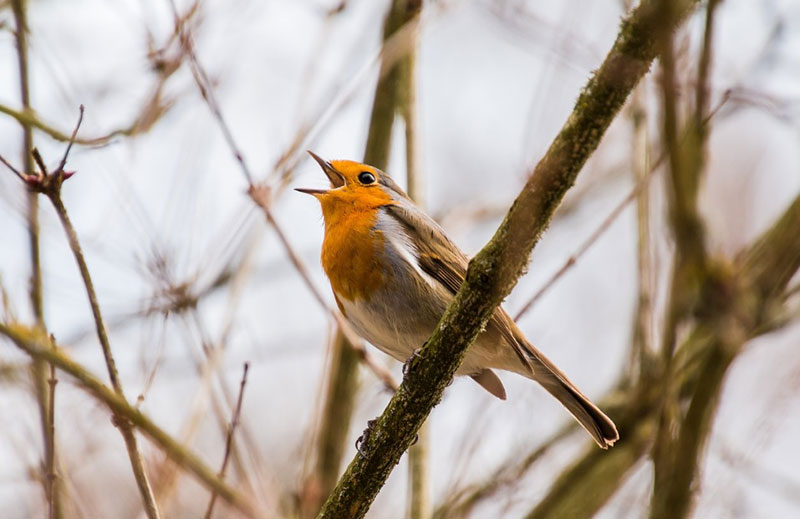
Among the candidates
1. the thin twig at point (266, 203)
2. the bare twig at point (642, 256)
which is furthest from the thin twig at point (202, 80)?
the bare twig at point (642, 256)

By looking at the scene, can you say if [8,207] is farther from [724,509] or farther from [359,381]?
[724,509]

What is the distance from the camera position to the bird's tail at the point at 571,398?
12.6 feet

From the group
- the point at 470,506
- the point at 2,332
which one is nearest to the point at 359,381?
the point at 470,506

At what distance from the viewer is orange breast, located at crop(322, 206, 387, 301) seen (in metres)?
3.77

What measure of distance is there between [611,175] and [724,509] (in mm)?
3272

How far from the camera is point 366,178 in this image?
451 cm

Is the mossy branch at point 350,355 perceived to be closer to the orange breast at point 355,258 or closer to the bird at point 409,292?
the bird at point 409,292

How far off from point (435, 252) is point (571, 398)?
1.01 meters

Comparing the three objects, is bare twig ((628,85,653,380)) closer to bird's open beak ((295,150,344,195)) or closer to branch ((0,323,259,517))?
bird's open beak ((295,150,344,195))

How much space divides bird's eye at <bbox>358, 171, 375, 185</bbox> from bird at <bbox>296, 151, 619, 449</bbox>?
13.1 inches

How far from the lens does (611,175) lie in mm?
6848

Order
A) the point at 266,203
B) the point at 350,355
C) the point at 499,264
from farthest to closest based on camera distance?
the point at 350,355 < the point at 266,203 < the point at 499,264

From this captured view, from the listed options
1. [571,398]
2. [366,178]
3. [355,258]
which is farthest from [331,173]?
[571,398]

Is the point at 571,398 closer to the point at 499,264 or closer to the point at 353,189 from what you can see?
the point at 353,189
